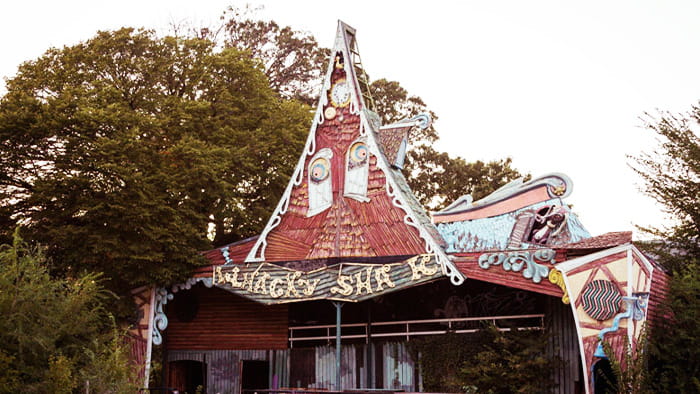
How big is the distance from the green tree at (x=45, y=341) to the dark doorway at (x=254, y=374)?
7.57 metres

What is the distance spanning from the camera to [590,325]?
1666 centimetres

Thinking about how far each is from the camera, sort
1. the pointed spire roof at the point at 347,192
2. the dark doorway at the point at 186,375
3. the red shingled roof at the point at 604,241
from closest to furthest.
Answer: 1. the red shingled roof at the point at 604,241
2. the pointed spire roof at the point at 347,192
3. the dark doorway at the point at 186,375

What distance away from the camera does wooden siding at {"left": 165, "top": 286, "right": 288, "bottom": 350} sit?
73.5 ft

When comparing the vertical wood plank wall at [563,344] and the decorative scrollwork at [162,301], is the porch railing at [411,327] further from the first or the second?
the decorative scrollwork at [162,301]

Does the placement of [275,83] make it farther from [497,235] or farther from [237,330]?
[497,235]

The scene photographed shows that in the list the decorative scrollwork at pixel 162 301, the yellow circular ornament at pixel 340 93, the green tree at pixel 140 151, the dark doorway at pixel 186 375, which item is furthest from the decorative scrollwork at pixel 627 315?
the dark doorway at pixel 186 375

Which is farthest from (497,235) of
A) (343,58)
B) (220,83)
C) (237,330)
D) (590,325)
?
(220,83)

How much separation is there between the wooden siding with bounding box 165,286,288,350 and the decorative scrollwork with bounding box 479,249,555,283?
6.49 metres

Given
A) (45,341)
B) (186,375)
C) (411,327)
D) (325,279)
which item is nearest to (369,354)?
(411,327)

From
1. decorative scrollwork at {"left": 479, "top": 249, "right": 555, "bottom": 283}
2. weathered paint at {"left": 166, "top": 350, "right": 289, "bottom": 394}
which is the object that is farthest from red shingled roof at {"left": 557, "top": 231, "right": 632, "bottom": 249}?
weathered paint at {"left": 166, "top": 350, "right": 289, "bottom": 394}

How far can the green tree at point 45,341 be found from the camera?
13289mm

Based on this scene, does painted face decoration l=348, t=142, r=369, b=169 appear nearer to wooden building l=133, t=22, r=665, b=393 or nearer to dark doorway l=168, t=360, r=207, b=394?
wooden building l=133, t=22, r=665, b=393

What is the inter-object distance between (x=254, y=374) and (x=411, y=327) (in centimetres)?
458

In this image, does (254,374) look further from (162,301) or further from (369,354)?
(369,354)
